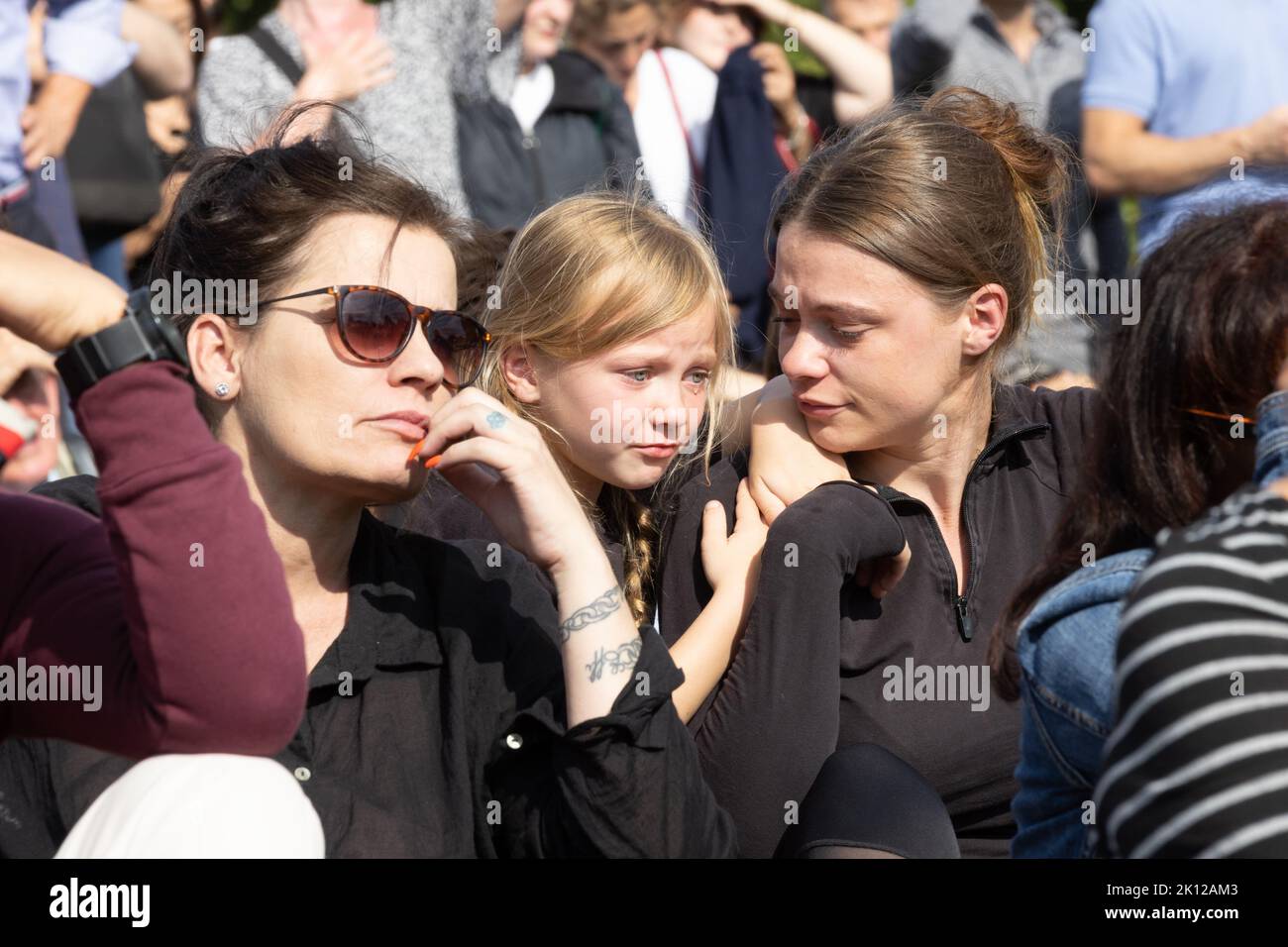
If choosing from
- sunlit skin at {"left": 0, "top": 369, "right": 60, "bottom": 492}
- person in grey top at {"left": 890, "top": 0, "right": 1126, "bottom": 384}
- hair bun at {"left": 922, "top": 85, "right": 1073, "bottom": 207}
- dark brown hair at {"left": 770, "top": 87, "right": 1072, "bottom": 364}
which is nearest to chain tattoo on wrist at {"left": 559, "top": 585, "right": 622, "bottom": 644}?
dark brown hair at {"left": 770, "top": 87, "right": 1072, "bottom": 364}

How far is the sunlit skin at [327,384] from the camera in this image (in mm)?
2398

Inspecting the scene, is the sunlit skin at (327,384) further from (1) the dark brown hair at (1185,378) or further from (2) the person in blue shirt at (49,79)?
(2) the person in blue shirt at (49,79)

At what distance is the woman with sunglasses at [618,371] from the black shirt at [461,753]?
0.45 metres

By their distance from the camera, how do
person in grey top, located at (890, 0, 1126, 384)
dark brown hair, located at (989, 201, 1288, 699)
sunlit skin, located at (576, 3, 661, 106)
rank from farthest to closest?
sunlit skin, located at (576, 3, 661, 106), person in grey top, located at (890, 0, 1126, 384), dark brown hair, located at (989, 201, 1288, 699)

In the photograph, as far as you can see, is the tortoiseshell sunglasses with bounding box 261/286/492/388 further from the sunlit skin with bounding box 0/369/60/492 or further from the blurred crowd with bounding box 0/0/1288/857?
the sunlit skin with bounding box 0/369/60/492

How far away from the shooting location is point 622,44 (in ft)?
19.3

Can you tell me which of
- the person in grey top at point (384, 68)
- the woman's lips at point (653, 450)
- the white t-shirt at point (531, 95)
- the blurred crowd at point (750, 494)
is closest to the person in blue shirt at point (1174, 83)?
the blurred crowd at point (750, 494)

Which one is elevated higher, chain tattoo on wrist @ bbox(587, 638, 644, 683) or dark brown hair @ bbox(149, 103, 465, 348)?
dark brown hair @ bbox(149, 103, 465, 348)

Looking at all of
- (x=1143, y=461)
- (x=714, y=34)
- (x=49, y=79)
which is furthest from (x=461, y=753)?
(x=714, y=34)

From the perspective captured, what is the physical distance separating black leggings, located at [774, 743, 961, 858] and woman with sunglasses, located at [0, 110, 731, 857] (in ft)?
0.57

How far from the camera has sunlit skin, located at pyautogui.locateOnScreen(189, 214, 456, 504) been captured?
2.40 metres
